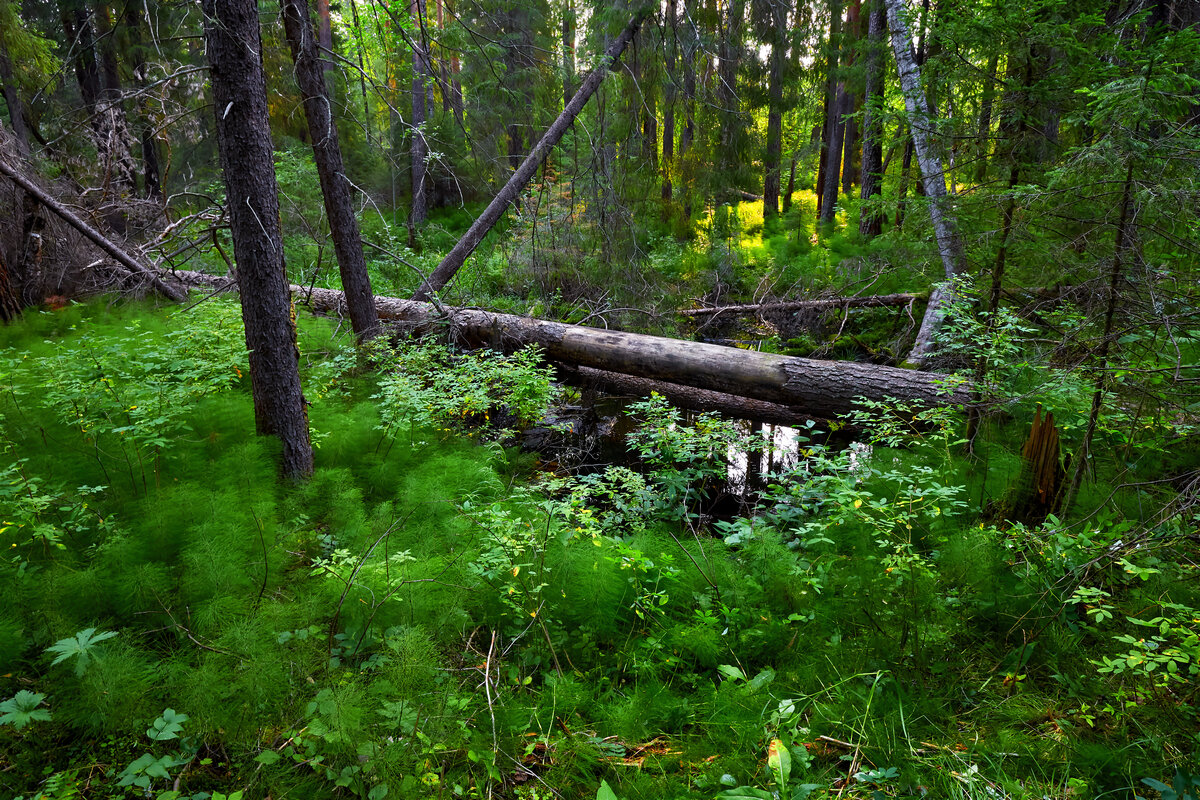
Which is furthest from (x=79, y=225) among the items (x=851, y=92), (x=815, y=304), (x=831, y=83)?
(x=831, y=83)

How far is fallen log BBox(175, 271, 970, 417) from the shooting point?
5.96 m

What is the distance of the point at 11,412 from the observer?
4.64 metres

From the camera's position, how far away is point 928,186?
6.56 meters

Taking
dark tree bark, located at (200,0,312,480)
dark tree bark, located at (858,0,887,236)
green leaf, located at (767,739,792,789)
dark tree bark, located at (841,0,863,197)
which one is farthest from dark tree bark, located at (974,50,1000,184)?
dark tree bark, located at (200,0,312,480)

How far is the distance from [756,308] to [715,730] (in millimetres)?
8647

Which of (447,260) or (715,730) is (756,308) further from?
(715,730)

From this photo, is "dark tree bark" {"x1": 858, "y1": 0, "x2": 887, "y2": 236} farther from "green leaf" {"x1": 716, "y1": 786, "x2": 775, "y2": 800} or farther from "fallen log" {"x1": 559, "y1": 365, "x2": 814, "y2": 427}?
"green leaf" {"x1": 716, "y1": 786, "x2": 775, "y2": 800}

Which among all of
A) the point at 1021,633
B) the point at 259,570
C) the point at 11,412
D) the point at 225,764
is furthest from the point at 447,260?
the point at 1021,633

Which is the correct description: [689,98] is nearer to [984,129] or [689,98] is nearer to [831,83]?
[984,129]

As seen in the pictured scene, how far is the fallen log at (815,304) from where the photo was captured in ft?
28.0

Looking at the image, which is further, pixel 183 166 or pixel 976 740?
pixel 183 166

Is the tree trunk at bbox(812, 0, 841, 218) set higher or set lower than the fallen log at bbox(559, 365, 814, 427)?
higher

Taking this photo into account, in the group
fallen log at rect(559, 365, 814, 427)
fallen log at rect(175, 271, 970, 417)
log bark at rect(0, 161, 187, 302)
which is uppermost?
log bark at rect(0, 161, 187, 302)

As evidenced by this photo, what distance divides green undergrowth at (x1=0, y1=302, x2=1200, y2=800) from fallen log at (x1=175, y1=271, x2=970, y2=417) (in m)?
1.75
